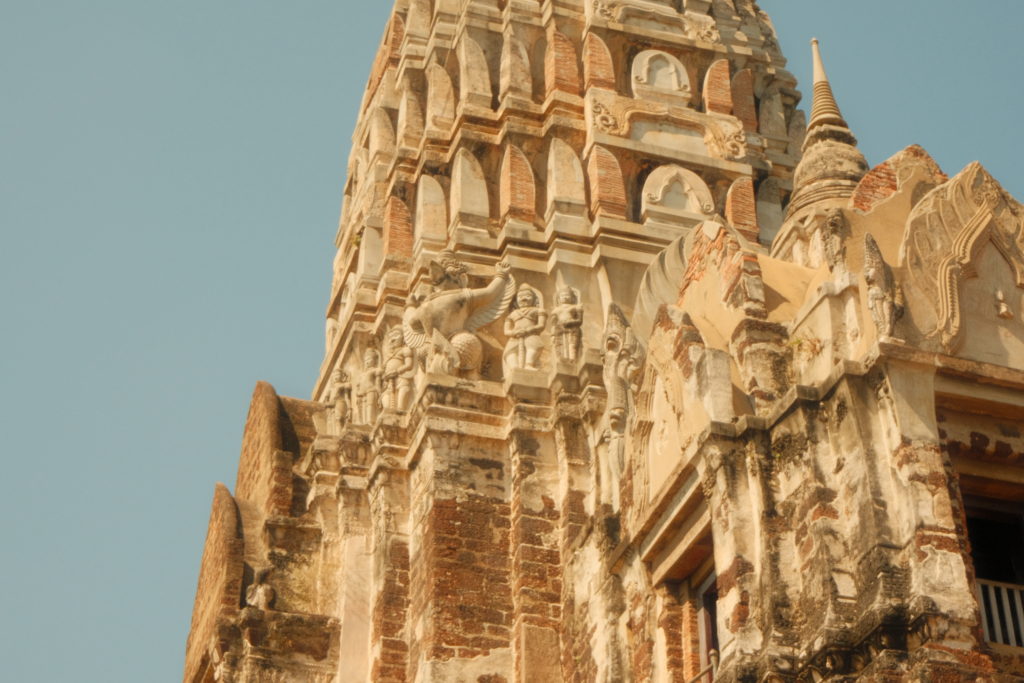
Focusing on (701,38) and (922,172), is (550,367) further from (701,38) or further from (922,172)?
(701,38)

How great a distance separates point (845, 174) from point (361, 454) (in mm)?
6787

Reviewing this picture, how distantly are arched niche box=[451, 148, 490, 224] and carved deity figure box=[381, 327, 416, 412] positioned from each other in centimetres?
200

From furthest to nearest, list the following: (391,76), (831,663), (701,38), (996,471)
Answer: (391,76) → (701,38) → (996,471) → (831,663)

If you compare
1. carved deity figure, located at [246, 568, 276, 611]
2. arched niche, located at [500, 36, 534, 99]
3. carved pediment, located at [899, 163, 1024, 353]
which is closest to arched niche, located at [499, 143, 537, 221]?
arched niche, located at [500, 36, 534, 99]

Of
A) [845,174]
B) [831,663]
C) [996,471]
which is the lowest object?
[831,663]

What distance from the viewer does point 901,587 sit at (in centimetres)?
1291

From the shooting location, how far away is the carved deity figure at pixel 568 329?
20.4 meters

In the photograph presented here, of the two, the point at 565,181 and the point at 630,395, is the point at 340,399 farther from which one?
the point at 630,395

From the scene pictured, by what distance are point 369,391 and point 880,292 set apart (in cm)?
1015

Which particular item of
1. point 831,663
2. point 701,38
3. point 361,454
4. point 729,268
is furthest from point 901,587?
point 701,38

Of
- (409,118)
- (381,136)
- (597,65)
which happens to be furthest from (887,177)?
(381,136)

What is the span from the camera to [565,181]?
23344mm

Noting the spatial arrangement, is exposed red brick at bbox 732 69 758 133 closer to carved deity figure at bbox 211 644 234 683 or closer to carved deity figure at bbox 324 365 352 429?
carved deity figure at bbox 324 365 352 429

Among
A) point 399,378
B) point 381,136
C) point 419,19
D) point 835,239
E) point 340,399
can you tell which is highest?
point 419,19
